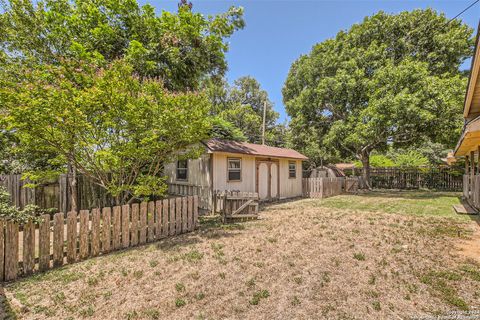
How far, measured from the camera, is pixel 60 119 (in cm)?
482

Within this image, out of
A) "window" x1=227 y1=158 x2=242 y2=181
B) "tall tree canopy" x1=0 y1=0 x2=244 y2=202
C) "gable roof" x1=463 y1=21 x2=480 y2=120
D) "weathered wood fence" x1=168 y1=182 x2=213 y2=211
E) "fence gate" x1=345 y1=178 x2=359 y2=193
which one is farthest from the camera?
"fence gate" x1=345 y1=178 x2=359 y2=193

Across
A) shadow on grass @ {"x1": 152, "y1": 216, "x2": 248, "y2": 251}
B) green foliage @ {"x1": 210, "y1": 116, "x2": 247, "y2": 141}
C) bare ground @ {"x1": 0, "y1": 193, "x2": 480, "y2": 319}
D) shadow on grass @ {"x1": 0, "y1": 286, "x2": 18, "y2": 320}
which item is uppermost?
green foliage @ {"x1": 210, "y1": 116, "x2": 247, "y2": 141}

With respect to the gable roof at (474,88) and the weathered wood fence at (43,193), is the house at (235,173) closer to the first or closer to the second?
the weathered wood fence at (43,193)

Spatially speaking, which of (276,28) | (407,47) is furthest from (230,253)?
(407,47)

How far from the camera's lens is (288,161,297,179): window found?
14.3m

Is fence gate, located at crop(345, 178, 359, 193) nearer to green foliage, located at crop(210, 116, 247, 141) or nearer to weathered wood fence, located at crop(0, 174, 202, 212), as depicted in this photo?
green foliage, located at crop(210, 116, 247, 141)

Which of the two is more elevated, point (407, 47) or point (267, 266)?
point (407, 47)

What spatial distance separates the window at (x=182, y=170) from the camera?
11406mm

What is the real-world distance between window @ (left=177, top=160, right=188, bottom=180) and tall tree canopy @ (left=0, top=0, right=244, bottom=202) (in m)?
3.48

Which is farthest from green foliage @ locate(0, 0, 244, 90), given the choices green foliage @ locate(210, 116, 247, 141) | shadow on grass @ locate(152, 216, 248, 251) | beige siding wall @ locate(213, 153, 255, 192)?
shadow on grass @ locate(152, 216, 248, 251)

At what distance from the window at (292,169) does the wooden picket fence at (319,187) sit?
2.71ft

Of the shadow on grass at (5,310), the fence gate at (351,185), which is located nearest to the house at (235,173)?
the fence gate at (351,185)

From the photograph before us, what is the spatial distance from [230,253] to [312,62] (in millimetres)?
19700

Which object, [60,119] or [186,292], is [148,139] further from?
[186,292]
